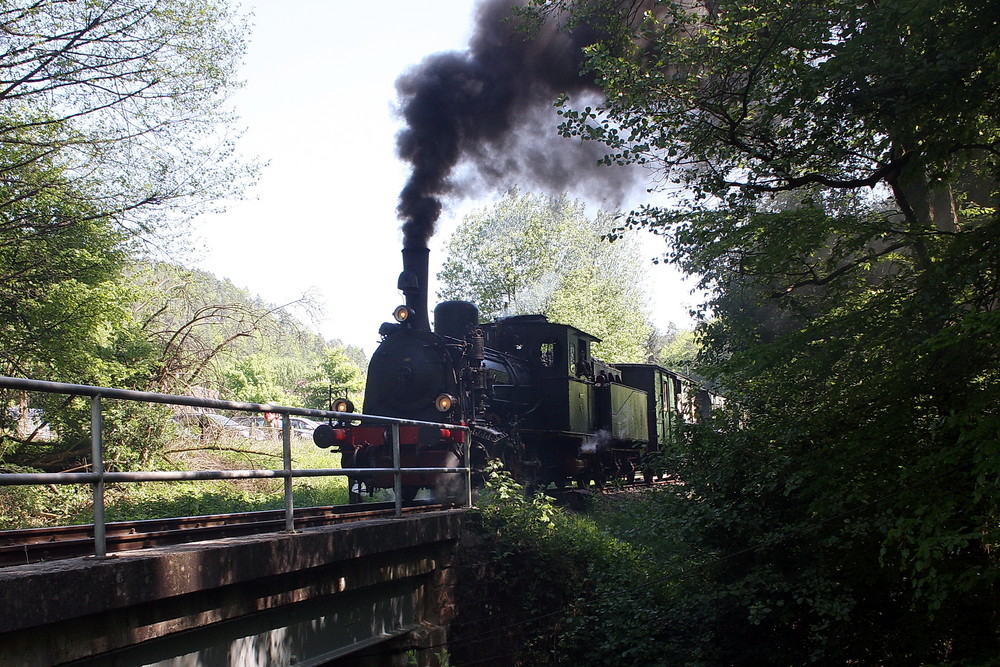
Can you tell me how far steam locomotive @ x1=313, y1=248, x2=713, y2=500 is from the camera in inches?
438

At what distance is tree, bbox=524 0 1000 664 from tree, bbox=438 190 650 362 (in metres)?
27.7

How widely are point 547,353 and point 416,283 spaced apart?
146 inches

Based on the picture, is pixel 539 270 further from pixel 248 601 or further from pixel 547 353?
pixel 248 601

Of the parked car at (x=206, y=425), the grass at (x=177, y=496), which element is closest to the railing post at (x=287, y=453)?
the grass at (x=177, y=496)

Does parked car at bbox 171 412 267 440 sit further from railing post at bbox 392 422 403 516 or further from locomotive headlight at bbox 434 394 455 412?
railing post at bbox 392 422 403 516

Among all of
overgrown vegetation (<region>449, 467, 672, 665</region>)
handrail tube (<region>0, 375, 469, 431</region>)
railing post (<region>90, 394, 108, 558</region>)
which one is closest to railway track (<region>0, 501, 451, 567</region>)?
railing post (<region>90, 394, 108, 558</region>)

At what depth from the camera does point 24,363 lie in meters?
13.5

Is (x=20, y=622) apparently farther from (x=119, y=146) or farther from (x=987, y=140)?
(x=119, y=146)

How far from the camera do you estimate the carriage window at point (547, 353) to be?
14.9 m

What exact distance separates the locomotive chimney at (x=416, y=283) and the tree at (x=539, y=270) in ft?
83.6

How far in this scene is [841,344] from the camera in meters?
7.42

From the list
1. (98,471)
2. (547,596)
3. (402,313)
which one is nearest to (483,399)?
(402,313)

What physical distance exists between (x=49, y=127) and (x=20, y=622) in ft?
43.3

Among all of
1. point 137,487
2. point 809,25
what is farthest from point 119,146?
point 809,25
